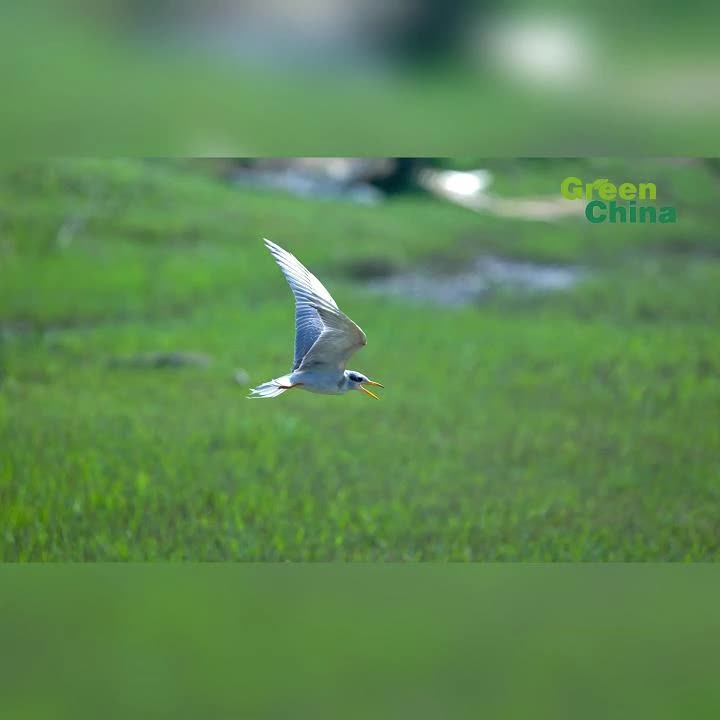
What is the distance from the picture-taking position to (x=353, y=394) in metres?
3.45

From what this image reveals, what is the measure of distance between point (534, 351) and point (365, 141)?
0.94m

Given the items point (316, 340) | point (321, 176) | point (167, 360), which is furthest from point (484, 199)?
point (316, 340)

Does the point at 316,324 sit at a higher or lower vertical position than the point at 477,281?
lower

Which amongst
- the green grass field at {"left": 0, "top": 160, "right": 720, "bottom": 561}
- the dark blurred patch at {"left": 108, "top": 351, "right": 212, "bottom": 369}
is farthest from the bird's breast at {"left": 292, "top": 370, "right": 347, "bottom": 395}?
the dark blurred patch at {"left": 108, "top": 351, "right": 212, "bottom": 369}

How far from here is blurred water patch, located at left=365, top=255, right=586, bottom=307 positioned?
12.1 feet

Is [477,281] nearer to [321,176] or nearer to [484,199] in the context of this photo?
[484,199]

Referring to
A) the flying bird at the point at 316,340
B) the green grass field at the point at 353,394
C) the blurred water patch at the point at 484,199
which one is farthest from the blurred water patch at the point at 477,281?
the flying bird at the point at 316,340

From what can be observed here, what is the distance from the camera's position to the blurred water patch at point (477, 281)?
3.68m

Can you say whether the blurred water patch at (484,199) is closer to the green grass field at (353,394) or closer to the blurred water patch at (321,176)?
the green grass field at (353,394)

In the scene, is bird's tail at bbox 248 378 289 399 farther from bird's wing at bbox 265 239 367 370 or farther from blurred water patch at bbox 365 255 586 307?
blurred water patch at bbox 365 255 586 307

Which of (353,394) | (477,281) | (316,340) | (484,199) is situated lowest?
(353,394)

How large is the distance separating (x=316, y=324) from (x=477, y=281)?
1267 millimetres

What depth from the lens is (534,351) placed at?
358 cm

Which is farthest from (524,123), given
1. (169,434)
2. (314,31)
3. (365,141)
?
(169,434)
